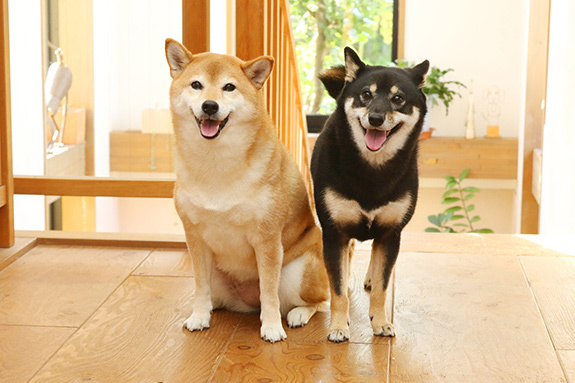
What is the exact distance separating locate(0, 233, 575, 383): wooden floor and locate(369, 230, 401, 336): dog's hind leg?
42 millimetres

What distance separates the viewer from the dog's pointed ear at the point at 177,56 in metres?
1.94

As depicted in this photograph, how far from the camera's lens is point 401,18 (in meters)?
6.57

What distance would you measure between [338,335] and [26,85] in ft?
6.22

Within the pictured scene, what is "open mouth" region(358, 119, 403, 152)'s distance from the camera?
6.28 ft

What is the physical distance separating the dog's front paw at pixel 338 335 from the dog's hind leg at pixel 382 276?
10 centimetres

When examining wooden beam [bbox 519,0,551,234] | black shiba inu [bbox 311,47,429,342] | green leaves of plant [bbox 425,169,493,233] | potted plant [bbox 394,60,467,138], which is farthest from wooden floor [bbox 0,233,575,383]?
potted plant [bbox 394,60,467,138]

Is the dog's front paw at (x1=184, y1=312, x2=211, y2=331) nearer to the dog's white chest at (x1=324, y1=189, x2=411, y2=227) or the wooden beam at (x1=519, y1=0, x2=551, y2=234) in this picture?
the dog's white chest at (x1=324, y1=189, x2=411, y2=227)

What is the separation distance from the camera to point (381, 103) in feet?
6.16

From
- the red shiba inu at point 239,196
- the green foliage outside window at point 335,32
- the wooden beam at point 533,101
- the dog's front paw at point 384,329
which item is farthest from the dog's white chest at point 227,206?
the green foliage outside window at point 335,32

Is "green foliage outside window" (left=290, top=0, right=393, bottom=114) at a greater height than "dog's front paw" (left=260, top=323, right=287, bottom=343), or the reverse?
"green foliage outside window" (left=290, top=0, right=393, bottom=114)

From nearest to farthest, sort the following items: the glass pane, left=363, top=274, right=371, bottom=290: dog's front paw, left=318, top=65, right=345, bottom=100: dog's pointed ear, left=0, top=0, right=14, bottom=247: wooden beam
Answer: left=318, top=65, right=345, bottom=100: dog's pointed ear
left=363, top=274, right=371, bottom=290: dog's front paw
left=0, top=0, right=14, bottom=247: wooden beam
the glass pane

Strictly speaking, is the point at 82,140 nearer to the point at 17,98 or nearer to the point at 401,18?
the point at 17,98

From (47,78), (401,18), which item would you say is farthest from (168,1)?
(401,18)

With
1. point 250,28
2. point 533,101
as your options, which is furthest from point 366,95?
point 533,101
